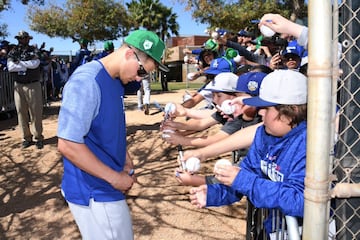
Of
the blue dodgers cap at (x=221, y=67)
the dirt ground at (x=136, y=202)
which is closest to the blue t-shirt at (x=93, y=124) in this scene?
the blue dodgers cap at (x=221, y=67)

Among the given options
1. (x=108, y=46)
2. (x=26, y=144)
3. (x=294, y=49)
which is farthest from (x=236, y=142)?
(x=108, y=46)

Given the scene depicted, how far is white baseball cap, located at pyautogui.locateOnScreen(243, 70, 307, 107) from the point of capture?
1.75m

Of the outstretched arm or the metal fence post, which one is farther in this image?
the outstretched arm

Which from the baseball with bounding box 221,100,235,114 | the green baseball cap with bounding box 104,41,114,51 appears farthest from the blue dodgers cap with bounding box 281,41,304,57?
the green baseball cap with bounding box 104,41,114,51

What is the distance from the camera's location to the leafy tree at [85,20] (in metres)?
30.3

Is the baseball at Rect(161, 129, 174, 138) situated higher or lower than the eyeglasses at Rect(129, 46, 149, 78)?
lower

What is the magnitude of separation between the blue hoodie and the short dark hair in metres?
Result: 0.03

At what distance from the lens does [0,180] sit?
549 centimetres

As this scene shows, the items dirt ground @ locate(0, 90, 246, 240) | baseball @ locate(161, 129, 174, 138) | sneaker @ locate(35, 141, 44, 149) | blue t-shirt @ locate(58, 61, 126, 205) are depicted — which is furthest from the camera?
sneaker @ locate(35, 141, 44, 149)

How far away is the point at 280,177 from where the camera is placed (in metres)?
1.76

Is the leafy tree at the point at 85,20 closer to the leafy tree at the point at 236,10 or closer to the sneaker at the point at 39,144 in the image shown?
the leafy tree at the point at 236,10

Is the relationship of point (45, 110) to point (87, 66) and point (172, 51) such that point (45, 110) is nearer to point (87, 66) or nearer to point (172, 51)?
point (87, 66)

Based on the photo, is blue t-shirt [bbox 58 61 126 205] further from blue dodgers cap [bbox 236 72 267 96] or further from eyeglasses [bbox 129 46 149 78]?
blue dodgers cap [bbox 236 72 267 96]

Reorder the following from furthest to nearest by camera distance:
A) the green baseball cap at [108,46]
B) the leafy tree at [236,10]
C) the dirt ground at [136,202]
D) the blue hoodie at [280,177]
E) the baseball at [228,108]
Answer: the leafy tree at [236,10] → the green baseball cap at [108,46] → the dirt ground at [136,202] → the baseball at [228,108] → the blue hoodie at [280,177]
